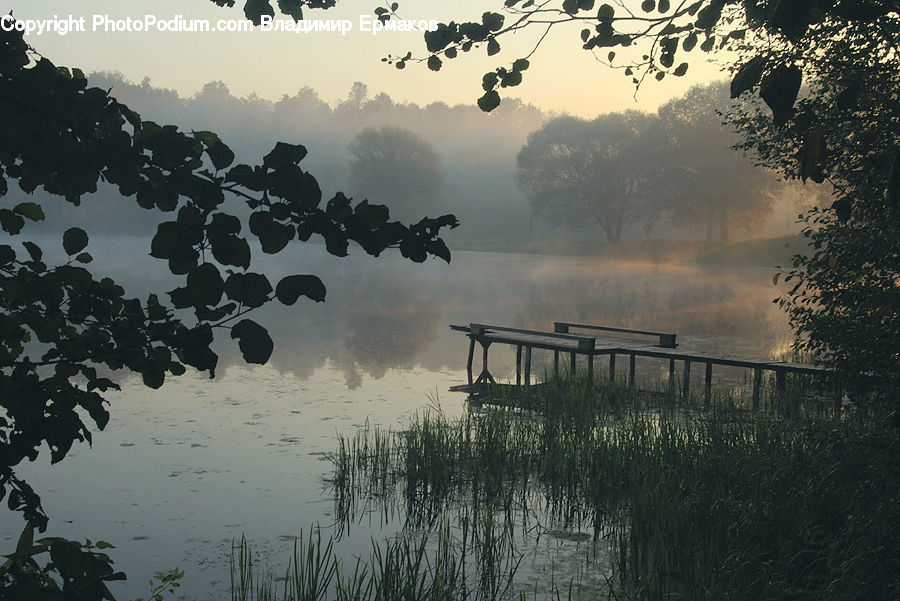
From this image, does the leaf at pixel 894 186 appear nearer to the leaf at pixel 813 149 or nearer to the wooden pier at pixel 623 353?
the leaf at pixel 813 149

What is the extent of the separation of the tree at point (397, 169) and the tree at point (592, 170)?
39.3 ft

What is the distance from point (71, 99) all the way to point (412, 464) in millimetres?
6543

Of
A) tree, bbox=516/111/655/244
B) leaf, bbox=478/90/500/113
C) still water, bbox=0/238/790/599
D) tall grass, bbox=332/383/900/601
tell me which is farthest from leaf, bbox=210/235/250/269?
tree, bbox=516/111/655/244

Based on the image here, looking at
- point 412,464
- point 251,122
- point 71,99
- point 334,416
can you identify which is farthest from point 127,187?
point 251,122

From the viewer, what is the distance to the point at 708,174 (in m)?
60.4

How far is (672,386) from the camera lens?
529 inches

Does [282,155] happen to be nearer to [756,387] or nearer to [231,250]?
[231,250]

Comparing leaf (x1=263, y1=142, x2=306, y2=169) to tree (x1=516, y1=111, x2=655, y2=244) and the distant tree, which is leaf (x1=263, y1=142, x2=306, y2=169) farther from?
tree (x1=516, y1=111, x2=655, y2=244)

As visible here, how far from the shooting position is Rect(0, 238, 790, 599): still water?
754 centimetres

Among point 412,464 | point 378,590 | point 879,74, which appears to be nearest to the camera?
point 378,590

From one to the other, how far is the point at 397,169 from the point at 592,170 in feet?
75.1

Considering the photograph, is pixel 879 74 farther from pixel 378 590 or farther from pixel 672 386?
pixel 672 386

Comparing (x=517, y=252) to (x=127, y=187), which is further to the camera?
Result: (x=517, y=252)

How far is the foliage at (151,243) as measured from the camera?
2256 mm
